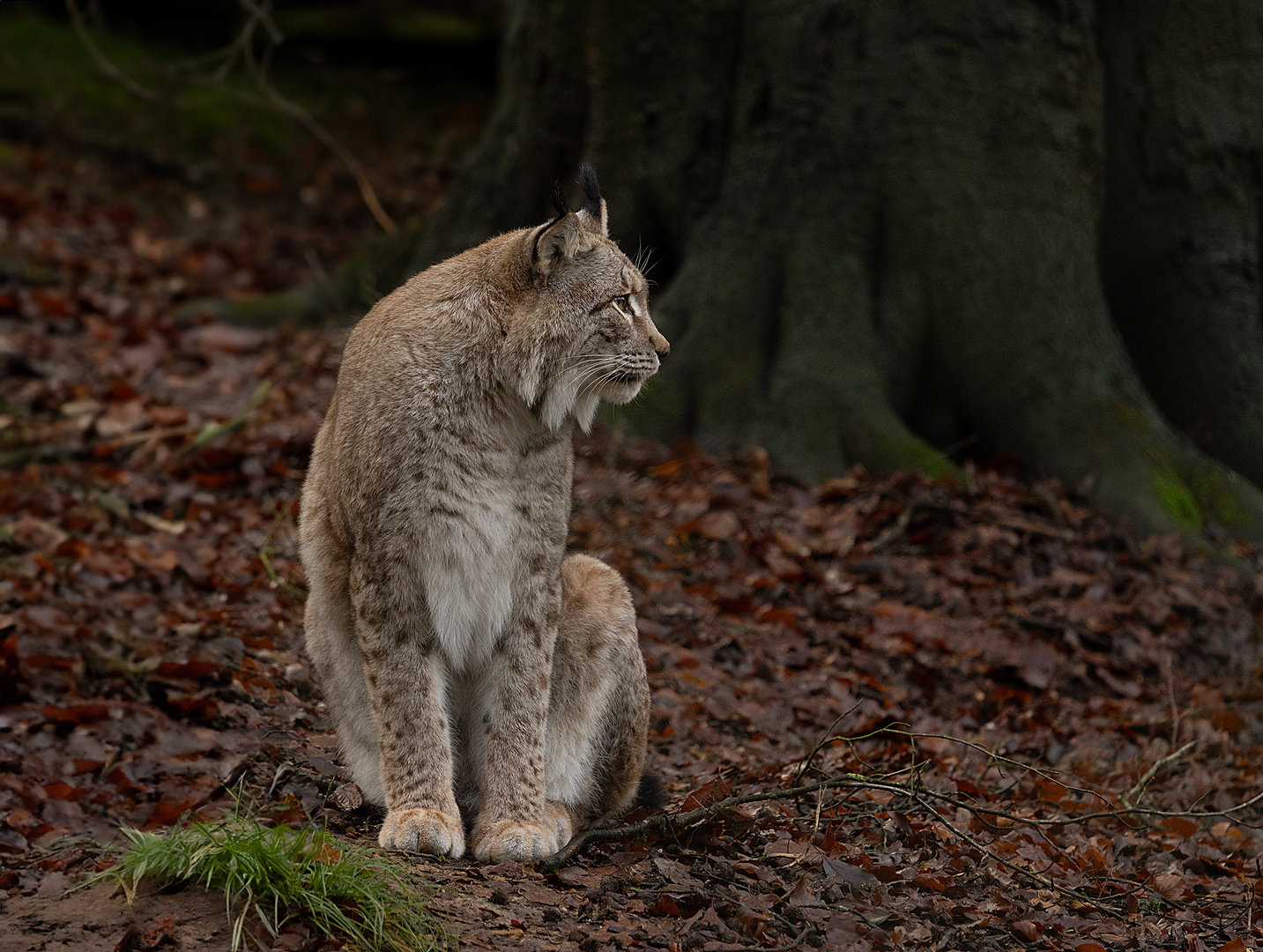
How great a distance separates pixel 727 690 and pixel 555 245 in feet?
7.98

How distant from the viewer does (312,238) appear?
43.1 feet

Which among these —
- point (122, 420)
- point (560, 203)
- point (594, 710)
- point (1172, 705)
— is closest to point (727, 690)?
point (594, 710)

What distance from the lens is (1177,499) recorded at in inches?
277

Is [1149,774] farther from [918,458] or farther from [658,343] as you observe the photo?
[918,458]

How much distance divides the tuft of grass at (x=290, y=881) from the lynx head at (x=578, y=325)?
1.56 metres

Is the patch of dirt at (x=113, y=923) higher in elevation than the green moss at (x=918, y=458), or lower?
lower

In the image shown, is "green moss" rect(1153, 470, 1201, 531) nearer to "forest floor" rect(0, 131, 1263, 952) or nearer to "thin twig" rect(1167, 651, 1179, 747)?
"forest floor" rect(0, 131, 1263, 952)

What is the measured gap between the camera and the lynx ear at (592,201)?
4.07 metres

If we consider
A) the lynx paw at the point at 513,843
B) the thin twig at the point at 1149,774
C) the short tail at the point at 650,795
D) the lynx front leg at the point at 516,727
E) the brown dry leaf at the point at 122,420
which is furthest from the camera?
the brown dry leaf at the point at 122,420

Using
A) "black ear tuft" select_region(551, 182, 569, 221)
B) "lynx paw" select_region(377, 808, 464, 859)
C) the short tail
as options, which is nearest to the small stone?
"lynx paw" select_region(377, 808, 464, 859)

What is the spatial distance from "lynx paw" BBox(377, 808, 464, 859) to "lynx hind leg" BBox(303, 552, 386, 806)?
→ 1.08 ft

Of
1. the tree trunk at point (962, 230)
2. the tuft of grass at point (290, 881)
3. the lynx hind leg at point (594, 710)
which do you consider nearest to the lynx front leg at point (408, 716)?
the lynx hind leg at point (594, 710)

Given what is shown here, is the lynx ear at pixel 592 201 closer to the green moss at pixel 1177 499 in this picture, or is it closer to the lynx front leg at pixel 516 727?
the lynx front leg at pixel 516 727

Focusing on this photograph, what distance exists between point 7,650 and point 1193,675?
212 inches
